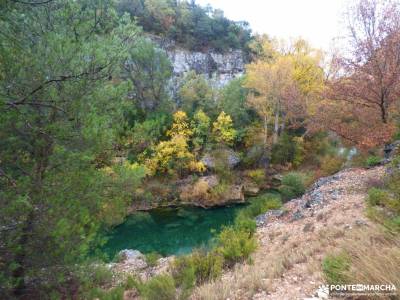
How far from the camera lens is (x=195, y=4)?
38.7m

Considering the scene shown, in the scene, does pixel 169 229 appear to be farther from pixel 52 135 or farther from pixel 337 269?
pixel 337 269

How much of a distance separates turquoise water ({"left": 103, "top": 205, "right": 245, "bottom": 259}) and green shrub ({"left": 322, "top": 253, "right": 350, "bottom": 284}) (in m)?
8.15

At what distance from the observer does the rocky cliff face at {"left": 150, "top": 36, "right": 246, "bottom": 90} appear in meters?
32.0

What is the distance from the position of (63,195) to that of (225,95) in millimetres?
19845

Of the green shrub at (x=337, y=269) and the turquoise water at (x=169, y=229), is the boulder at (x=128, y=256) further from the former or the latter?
the green shrub at (x=337, y=269)

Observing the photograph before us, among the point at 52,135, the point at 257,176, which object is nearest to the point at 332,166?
the point at 257,176

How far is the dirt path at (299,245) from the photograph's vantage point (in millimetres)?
3637

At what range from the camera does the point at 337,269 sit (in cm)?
287

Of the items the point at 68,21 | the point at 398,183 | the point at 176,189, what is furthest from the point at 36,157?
the point at 176,189

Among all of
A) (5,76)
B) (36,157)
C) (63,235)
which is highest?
(5,76)

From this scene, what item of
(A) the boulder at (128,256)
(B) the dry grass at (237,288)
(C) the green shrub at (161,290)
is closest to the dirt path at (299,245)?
(B) the dry grass at (237,288)

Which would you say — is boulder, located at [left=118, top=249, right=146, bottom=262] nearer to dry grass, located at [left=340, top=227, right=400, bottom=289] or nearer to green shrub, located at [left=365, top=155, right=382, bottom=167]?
dry grass, located at [left=340, top=227, right=400, bottom=289]

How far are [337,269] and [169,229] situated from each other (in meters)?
12.1

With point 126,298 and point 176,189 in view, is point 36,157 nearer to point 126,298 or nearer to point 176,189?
point 126,298
